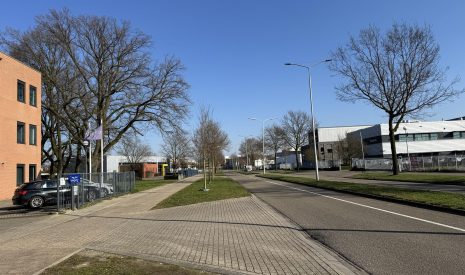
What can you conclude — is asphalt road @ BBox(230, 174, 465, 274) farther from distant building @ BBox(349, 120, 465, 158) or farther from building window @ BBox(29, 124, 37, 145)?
distant building @ BBox(349, 120, 465, 158)

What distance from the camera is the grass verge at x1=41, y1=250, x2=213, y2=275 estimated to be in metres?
6.84

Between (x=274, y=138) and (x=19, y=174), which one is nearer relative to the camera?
(x=19, y=174)

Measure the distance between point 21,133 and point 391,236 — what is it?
30232 mm

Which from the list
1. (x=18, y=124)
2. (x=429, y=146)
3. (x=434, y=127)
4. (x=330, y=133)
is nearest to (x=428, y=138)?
(x=429, y=146)

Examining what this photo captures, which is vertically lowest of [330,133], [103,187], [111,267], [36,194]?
[111,267]

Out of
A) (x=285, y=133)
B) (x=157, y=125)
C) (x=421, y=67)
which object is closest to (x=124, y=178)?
(x=157, y=125)

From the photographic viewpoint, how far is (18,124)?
32.4 m

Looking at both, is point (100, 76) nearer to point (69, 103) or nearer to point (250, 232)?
point (69, 103)

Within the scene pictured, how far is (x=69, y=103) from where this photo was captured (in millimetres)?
45094

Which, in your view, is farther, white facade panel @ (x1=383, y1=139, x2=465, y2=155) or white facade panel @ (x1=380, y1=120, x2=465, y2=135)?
white facade panel @ (x1=380, y1=120, x2=465, y2=135)

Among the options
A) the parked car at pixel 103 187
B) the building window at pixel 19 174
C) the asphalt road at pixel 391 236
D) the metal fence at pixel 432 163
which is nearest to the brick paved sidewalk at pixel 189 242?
the asphalt road at pixel 391 236

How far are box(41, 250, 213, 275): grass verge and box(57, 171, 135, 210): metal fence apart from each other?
38.1 ft

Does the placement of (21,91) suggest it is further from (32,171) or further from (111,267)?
(111,267)

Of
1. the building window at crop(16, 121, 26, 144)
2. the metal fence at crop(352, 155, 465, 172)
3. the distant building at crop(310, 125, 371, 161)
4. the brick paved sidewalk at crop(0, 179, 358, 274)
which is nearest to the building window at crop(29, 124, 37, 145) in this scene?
the building window at crop(16, 121, 26, 144)
